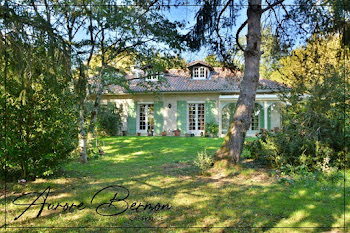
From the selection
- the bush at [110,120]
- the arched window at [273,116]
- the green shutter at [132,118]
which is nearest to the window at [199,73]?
the green shutter at [132,118]

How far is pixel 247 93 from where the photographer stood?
19.1ft

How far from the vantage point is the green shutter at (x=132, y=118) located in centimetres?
1673

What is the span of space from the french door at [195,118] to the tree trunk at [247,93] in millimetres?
9986

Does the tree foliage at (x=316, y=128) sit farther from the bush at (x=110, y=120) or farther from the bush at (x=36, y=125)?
the bush at (x=110, y=120)

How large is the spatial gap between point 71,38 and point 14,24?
3857mm

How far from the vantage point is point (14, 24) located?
2891mm

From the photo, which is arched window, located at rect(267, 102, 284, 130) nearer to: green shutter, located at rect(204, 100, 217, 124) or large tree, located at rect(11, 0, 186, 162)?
green shutter, located at rect(204, 100, 217, 124)

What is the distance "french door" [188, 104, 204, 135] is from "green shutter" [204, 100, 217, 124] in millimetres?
323

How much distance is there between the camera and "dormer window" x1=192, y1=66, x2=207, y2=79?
1670 centimetres

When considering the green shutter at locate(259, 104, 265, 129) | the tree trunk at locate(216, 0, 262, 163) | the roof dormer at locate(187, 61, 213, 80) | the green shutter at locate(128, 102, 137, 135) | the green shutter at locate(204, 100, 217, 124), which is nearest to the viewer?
the tree trunk at locate(216, 0, 262, 163)

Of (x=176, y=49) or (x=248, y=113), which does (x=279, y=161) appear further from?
(x=176, y=49)

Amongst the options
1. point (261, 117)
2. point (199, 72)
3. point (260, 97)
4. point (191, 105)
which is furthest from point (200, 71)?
point (261, 117)

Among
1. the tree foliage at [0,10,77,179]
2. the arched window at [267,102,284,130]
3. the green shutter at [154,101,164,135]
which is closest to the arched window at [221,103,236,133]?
the arched window at [267,102,284,130]

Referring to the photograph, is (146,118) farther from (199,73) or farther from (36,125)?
(36,125)
